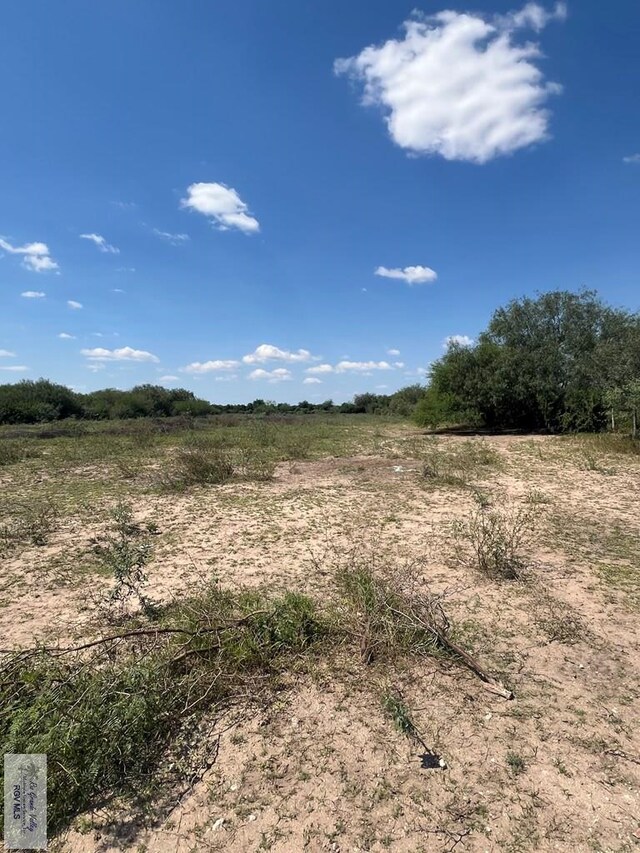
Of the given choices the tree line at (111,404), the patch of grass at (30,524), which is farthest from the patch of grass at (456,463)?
the tree line at (111,404)

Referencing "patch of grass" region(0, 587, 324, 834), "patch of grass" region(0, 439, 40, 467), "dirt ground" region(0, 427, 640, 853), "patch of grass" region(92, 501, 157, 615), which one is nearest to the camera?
"dirt ground" region(0, 427, 640, 853)

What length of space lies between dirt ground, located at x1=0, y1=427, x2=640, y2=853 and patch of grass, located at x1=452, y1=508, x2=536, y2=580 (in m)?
0.13

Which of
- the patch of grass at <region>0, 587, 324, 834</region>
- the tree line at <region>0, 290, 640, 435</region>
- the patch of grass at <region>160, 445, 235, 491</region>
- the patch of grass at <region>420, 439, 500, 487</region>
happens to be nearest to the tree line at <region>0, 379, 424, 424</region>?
the tree line at <region>0, 290, 640, 435</region>

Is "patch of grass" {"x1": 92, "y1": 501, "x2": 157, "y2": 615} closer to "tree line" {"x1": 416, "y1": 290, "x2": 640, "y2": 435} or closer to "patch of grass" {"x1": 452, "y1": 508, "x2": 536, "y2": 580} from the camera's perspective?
"patch of grass" {"x1": 452, "y1": 508, "x2": 536, "y2": 580}

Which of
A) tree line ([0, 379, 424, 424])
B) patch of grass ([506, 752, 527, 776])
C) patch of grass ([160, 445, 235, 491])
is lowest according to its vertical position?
patch of grass ([506, 752, 527, 776])

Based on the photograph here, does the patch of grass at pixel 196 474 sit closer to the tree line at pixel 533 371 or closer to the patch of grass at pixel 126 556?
the patch of grass at pixel 126 556

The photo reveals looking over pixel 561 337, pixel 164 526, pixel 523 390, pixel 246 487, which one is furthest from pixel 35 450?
pixel 561 337

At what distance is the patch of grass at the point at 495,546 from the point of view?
4559mm

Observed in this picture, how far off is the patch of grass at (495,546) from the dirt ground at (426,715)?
13 cm

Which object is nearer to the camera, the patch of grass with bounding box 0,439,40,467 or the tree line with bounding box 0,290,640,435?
the patch of grass with bounding box 0,439,40,467

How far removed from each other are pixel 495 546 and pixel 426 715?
2487 millimetres

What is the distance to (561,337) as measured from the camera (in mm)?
19922

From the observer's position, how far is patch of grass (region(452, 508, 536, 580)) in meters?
4.56

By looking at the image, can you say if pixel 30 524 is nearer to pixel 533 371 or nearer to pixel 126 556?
pixel 126 556
